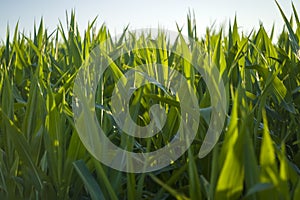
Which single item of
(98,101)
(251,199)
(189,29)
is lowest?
(251,199)

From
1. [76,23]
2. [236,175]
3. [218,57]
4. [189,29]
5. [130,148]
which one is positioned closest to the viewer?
[236,175]

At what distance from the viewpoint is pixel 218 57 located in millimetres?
830

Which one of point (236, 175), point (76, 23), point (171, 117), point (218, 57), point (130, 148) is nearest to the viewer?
point (236, 175)

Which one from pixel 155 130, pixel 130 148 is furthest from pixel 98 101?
pixel 130 148

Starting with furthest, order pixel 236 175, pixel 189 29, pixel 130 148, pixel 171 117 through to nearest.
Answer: pixel 189 29
pixel 171 117
pixel 130 148
pixel 236 175

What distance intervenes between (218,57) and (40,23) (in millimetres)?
773

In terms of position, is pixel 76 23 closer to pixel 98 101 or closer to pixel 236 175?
pixel 98 101

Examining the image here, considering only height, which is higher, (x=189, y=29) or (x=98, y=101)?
(x=189, y=29)

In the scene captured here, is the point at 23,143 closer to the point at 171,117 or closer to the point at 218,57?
the point at 171,117

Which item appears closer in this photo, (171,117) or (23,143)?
(23,143)

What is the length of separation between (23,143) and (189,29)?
0.70 m

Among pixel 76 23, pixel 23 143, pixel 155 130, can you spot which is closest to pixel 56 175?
pixel 23 143

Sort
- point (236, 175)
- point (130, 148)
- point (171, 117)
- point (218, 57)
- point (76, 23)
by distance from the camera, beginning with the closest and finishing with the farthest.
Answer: point (236, 175), point (130, 148), point (171, 117), point (218, 57), point (76, 23)

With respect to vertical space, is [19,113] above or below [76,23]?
below
